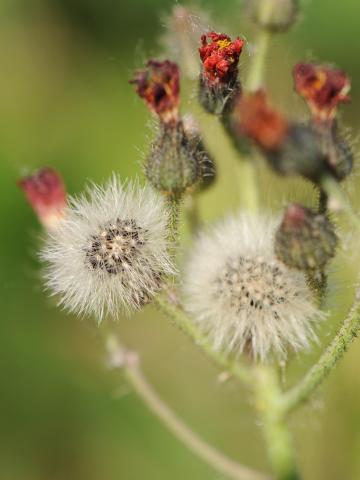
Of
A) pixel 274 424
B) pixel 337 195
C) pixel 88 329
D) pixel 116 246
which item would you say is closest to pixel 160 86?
pixel 116 246

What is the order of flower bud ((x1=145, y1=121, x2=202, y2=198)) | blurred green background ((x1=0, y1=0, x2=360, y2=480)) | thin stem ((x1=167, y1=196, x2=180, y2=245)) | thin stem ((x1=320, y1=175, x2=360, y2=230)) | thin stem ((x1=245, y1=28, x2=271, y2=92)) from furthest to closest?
blurred green background ((x1=0, y1=0, x2=360, y2=480))
thin stem ((x1=245, y1=28, x2=271, y2=92))
thin stem ((x1=167, y1=196, x2=180, y2=245))
flower bud ((x1=145, y1=121, x2=202, y2=198))
thin stem ((x1=320, y1=175, x2=360, y2=230))

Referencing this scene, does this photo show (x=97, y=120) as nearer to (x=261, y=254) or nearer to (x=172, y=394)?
(x=172, y=394)

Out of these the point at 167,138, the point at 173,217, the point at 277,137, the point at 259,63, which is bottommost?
the point at 277,137

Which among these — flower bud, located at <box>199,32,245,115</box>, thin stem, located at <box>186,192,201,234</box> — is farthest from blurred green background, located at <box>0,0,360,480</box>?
flower bud, located at <box>199,32,245,115</box>

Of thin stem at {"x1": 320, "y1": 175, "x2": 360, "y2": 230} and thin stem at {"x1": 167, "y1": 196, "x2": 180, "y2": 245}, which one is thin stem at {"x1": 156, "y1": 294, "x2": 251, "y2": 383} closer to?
thin stem at {"x1": 167, "y1": 196, "x2": 180, "y2": 245}

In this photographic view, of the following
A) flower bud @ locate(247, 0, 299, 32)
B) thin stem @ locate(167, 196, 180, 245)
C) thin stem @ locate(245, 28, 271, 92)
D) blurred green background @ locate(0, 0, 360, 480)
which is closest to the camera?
thin stem @ locate(167, 196, 180, 245)

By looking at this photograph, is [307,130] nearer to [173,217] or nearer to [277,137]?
[277,137]
